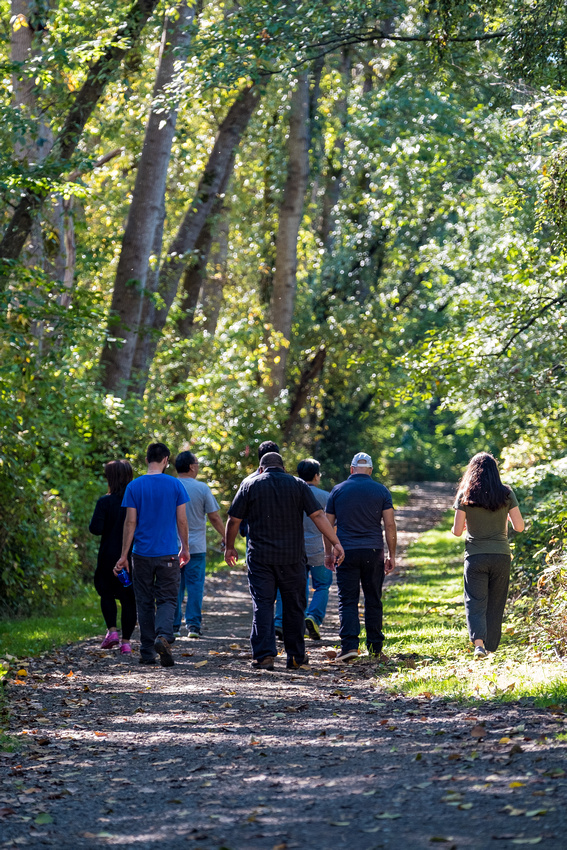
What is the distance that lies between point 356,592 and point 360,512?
795mm

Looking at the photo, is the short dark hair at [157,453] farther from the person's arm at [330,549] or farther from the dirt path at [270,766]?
the dirt path at [270,766]

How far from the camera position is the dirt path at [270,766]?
4.89m

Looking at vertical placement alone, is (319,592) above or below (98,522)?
below

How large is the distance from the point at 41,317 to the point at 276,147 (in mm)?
12166

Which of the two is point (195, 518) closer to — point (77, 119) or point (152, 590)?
point (152, 590)

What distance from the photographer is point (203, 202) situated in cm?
2144

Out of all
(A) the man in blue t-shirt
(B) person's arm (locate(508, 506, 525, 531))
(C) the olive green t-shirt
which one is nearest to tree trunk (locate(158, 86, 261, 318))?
(A) the man in blue t-shirt

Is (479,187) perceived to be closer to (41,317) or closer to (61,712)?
(41,317)

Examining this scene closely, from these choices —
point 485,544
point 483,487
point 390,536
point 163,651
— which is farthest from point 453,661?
point 163,651

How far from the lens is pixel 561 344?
594 inches

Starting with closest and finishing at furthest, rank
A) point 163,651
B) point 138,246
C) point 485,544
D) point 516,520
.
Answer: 1. point 516,520
2. point 485,544
3. point 163,651
4. point 138,246

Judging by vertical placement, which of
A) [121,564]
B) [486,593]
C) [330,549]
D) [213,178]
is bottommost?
[486,593]

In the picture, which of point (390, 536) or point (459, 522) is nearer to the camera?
point (459, 522)

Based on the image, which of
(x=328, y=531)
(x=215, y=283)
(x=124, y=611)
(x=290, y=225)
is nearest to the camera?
(x=328, y=531)
